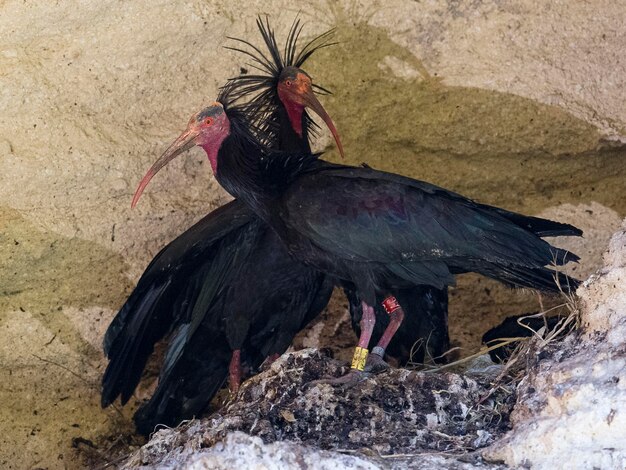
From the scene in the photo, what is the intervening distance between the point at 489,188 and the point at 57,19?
238 centimetres

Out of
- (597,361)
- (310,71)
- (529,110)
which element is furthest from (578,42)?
(597,361)

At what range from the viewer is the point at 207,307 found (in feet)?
19.1

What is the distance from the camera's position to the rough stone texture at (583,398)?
408 centimetres

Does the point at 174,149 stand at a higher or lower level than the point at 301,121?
higher

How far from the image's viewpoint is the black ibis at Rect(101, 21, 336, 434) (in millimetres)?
5836

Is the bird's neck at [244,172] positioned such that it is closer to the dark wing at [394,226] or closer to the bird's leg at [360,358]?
the dark wing at [394,226]

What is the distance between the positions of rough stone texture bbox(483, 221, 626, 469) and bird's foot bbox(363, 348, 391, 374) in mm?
895

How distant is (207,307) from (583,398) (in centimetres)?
214

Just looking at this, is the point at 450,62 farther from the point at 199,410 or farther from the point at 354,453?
the point at 354,453

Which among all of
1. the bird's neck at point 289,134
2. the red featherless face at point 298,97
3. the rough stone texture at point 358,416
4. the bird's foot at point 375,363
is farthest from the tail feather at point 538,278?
the bird's neck at point 289,134

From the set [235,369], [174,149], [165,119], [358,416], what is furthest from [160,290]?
[358,416]

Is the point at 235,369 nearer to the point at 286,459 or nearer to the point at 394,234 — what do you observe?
the point at 394,234

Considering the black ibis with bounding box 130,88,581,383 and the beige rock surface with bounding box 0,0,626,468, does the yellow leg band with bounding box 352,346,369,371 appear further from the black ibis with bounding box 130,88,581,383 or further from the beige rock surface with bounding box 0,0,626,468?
the beige rock surface with bounding box 0,0,626,468

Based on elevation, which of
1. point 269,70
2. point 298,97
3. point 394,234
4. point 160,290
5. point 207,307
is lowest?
point 207,307
